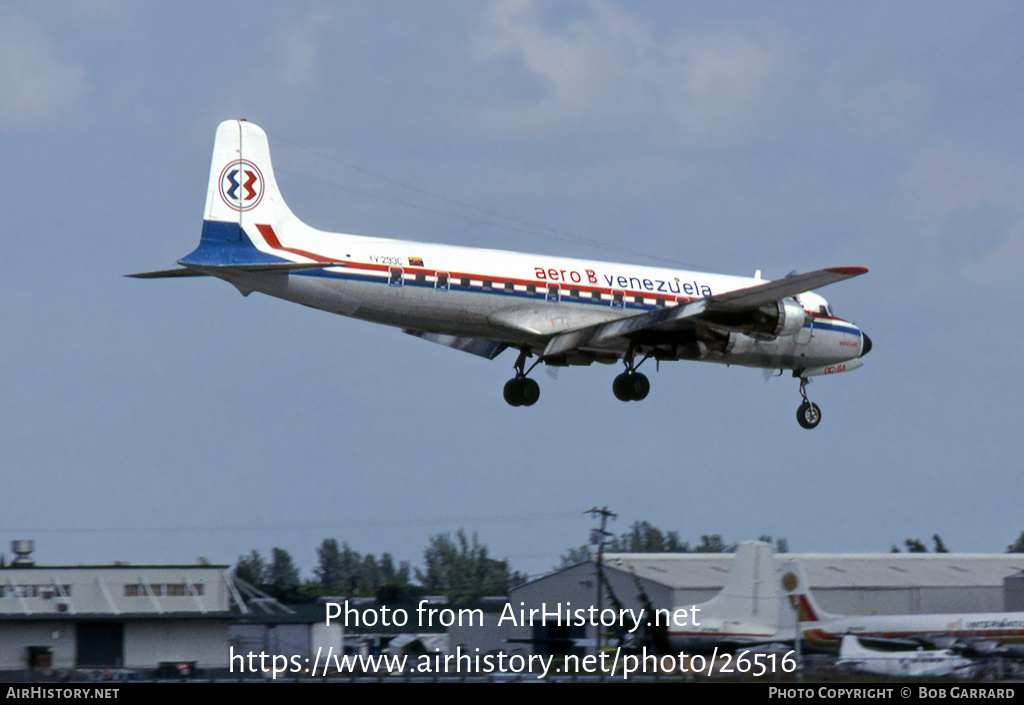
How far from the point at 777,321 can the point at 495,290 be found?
741cm

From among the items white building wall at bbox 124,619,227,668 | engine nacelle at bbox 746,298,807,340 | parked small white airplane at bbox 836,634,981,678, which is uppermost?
engine nacelle at bbox 746,298,807,340

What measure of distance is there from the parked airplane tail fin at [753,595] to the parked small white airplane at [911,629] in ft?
1.40

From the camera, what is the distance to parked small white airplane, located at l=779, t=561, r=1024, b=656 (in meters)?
32.1

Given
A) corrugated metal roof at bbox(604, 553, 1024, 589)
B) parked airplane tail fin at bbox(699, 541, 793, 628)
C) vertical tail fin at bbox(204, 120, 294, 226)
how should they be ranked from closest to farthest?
vertical tail fin at bbox(204, 120, 294, 226) < parked airplane tail fin at bbox(699, 541, 793, 628) < corrugated metal roof at bbox(604, 553, 1024, 589)

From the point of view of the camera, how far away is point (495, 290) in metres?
31.5

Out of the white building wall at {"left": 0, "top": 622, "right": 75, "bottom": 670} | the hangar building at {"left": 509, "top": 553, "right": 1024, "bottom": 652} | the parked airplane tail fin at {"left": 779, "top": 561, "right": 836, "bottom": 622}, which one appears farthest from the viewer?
the hangar building at {"left": 509, "top": 553, "right": 1024, "bottom": 652}

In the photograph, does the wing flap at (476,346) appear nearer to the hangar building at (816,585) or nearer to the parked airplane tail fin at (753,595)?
the parked airplane tail fin at (753,595)

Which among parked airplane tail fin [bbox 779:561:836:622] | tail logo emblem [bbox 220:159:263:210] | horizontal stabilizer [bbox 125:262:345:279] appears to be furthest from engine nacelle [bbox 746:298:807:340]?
tail logo emblem [bbox 220:159:263:210]

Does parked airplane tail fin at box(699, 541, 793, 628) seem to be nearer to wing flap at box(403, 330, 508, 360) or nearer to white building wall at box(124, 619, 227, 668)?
wing flap at box(403, 330, 508, 360)

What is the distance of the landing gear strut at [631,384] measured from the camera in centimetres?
3372

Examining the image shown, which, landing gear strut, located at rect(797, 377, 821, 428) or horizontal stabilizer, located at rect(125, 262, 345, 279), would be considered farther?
landing gear strut, located at rect(797, 377, 821, 428)

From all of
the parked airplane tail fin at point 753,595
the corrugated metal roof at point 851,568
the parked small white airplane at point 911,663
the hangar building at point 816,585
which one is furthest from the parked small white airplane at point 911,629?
the corrugated metal roof at point 851,568

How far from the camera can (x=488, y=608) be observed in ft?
141

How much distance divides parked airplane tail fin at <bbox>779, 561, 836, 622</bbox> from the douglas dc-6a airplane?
5.80 m
